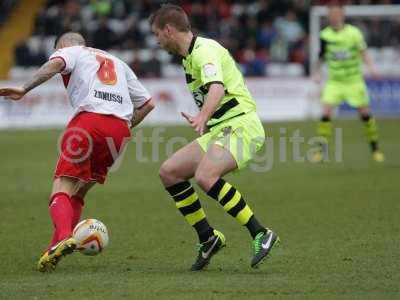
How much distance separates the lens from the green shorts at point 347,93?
17312mm

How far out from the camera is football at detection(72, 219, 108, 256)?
7.79 metres

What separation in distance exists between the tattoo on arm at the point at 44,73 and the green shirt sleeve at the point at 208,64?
3.79 feet

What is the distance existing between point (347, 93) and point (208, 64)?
9981 mm

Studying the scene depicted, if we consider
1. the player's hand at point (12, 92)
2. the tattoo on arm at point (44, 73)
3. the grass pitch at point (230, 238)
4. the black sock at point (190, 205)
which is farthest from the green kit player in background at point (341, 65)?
the player's hand at point (12, 92)

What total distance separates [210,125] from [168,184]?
24.1 inches

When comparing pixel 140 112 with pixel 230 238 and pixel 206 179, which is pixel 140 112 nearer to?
pixel 206 179

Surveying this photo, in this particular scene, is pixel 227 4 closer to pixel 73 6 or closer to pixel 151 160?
pixel 73 6

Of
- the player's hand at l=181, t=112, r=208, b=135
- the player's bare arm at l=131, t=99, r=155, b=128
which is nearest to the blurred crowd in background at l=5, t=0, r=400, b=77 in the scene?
the player's bare arm at l=131, t=99, r=155, b=128

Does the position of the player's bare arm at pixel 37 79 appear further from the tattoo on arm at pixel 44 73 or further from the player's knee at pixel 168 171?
the player's knee at pixel 168 171

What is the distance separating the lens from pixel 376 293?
690 centimetres

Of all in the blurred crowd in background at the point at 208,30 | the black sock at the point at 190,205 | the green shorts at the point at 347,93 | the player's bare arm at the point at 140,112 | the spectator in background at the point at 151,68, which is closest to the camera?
the black sock at the point at 190,205

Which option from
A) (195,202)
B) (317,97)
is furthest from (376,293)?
(317,97)

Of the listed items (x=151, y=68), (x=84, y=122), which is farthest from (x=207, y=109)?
(x=151, y=68)

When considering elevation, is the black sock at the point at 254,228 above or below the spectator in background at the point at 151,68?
above
